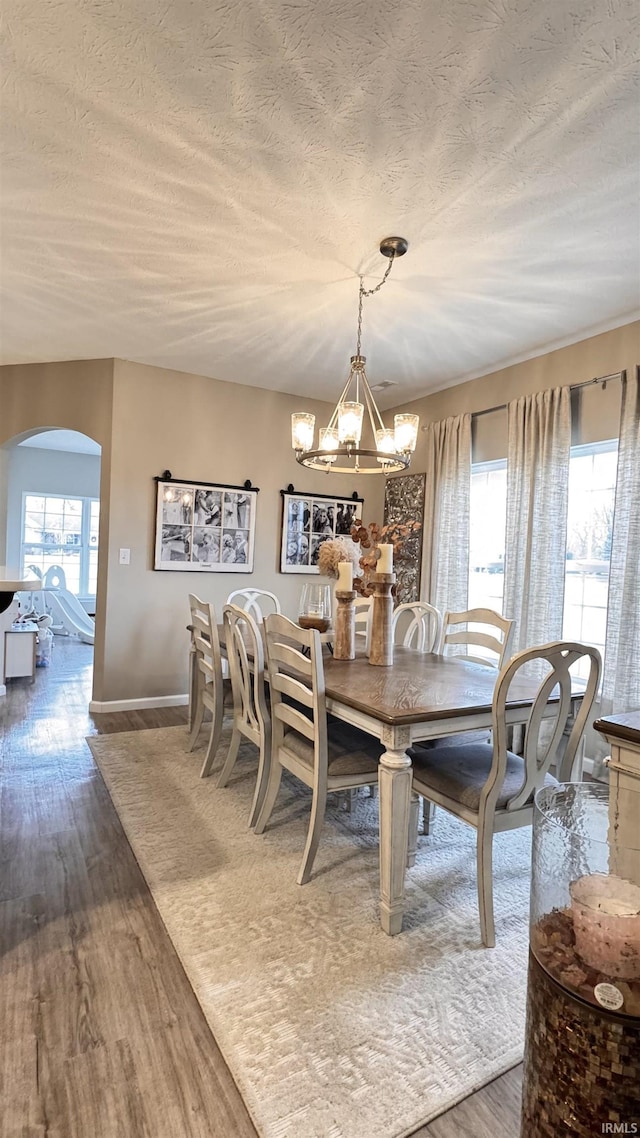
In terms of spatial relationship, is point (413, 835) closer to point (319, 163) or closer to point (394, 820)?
point (394, 820)

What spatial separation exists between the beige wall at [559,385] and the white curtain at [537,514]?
0.37 ft

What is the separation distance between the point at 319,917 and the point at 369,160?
8.80ft

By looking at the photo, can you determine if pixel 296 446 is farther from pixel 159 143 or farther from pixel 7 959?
pixel 7 959

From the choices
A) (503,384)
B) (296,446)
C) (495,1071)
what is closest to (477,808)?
(495,1071)

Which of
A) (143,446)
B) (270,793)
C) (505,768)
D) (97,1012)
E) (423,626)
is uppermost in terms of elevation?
(143,446)

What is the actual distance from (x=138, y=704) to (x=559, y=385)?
385cm

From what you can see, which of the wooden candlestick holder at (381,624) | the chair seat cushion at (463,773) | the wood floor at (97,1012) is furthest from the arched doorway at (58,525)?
the chair seat cushion at (463,773)

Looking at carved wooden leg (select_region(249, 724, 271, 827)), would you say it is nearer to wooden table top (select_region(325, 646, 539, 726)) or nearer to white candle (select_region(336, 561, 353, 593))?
wooden table top (select_region(325, 646, 539, 726))

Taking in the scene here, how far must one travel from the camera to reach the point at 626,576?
121 inches

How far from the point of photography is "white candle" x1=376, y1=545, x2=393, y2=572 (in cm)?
255

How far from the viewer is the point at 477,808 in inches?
72.6

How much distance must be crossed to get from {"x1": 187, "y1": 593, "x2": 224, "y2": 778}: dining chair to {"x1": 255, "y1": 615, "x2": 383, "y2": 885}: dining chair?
62 centimetres

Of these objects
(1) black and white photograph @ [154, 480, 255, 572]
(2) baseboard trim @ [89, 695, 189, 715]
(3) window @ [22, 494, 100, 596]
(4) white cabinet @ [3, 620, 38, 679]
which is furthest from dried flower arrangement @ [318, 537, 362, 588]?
(3) window @ [22, 494, 100, 596]

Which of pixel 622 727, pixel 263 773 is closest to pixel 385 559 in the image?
pixel 263 773
